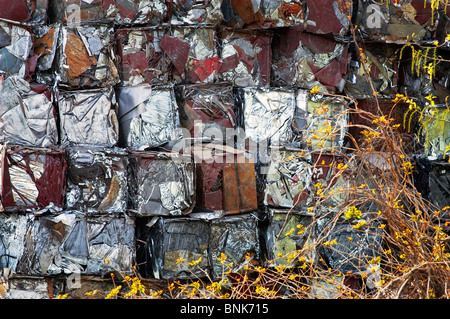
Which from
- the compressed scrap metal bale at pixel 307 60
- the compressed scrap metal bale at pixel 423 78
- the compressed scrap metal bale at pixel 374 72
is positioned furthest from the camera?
the compressed scrap metal bale at pixel 423 78

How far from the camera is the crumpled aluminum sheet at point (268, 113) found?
4.12 metres

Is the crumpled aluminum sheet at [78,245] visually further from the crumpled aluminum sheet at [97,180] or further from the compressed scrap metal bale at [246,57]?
the compressed scrap metal bale at [246,57]

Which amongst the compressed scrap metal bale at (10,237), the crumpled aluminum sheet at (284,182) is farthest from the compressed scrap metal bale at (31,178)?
the crumpled aluminum sheet at (284,182)

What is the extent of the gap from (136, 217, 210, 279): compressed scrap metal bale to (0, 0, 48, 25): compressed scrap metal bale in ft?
5.40

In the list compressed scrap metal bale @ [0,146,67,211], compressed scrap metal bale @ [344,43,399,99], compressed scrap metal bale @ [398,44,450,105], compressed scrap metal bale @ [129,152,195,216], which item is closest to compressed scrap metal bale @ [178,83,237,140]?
compressed scrap metal bale @ [129,152,195,216]

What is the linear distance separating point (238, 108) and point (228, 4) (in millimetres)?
787

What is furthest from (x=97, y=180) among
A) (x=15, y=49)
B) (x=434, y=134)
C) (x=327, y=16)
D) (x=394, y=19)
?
(x=434, y=134)

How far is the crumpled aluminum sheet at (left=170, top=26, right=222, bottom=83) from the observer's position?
13.1 feet

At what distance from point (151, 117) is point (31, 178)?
37.3 inches

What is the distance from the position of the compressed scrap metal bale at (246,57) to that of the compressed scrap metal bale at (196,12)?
16cm

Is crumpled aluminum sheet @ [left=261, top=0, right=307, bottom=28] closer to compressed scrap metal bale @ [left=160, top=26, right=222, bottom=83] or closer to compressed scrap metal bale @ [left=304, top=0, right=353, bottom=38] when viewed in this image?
compressed scrap metal bale @ [left=304, top=0, right=353, bottom=38]

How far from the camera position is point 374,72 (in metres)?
4.51

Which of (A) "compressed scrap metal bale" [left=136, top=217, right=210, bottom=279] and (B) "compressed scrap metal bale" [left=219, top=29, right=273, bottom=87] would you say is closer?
(A) "compressed scrap metal bale" [left=136, top=217, right=210, bottom=279]

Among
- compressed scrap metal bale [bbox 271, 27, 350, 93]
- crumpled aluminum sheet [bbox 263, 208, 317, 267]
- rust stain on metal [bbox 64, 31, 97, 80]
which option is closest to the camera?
rust stain on metal [bbox 64, 31, 97, 80]
